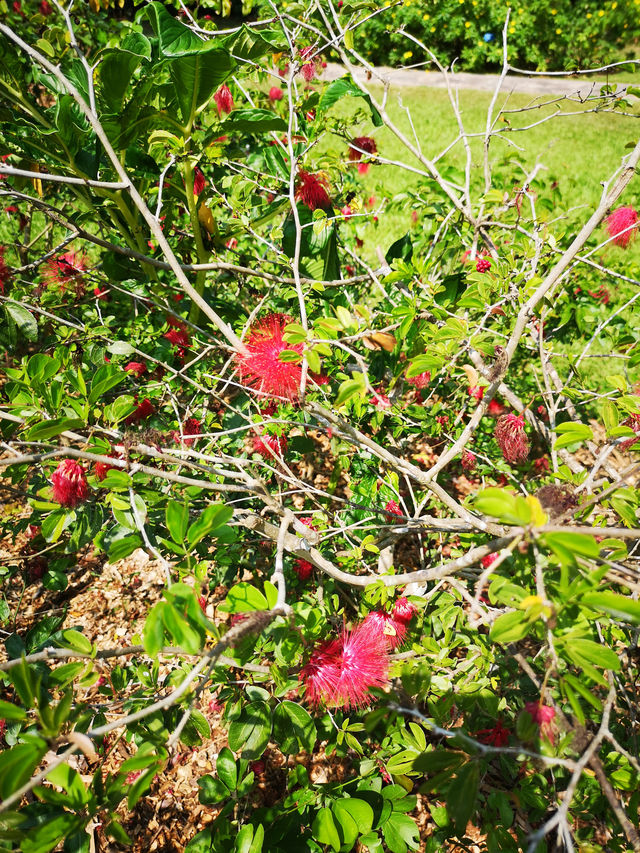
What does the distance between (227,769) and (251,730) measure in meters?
0.09

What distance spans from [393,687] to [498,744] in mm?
431

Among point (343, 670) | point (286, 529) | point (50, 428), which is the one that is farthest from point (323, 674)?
point (50, 428)

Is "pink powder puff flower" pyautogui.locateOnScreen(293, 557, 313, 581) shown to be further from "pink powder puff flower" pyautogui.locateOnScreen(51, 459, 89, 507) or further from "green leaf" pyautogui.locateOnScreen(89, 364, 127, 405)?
"green leaf" pyautogui.locateOnScreen(89, 364, 127, 405)

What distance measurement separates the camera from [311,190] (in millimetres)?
1816

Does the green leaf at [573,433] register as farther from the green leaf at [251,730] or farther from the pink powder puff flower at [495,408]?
the pink powder puff flower at [495,408]

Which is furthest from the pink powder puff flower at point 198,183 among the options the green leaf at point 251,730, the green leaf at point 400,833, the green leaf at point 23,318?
the green leaf at point 400,833

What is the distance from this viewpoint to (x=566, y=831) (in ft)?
2.07

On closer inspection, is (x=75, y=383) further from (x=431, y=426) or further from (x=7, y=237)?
(x=7, y=237)

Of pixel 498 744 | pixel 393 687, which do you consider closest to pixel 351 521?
pixel 393 687

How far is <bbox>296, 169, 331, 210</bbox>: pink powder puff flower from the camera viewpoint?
1796 mm

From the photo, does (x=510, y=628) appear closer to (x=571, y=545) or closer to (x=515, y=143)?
(x=571, y=545)

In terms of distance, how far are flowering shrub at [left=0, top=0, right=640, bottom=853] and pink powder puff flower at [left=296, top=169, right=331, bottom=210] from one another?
0.02 m

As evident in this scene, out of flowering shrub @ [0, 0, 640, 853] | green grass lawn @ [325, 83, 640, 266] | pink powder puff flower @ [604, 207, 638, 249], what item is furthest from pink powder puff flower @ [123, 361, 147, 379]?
green grass lawn @ [325, 83, 640, 266]

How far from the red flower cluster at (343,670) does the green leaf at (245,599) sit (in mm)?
395
